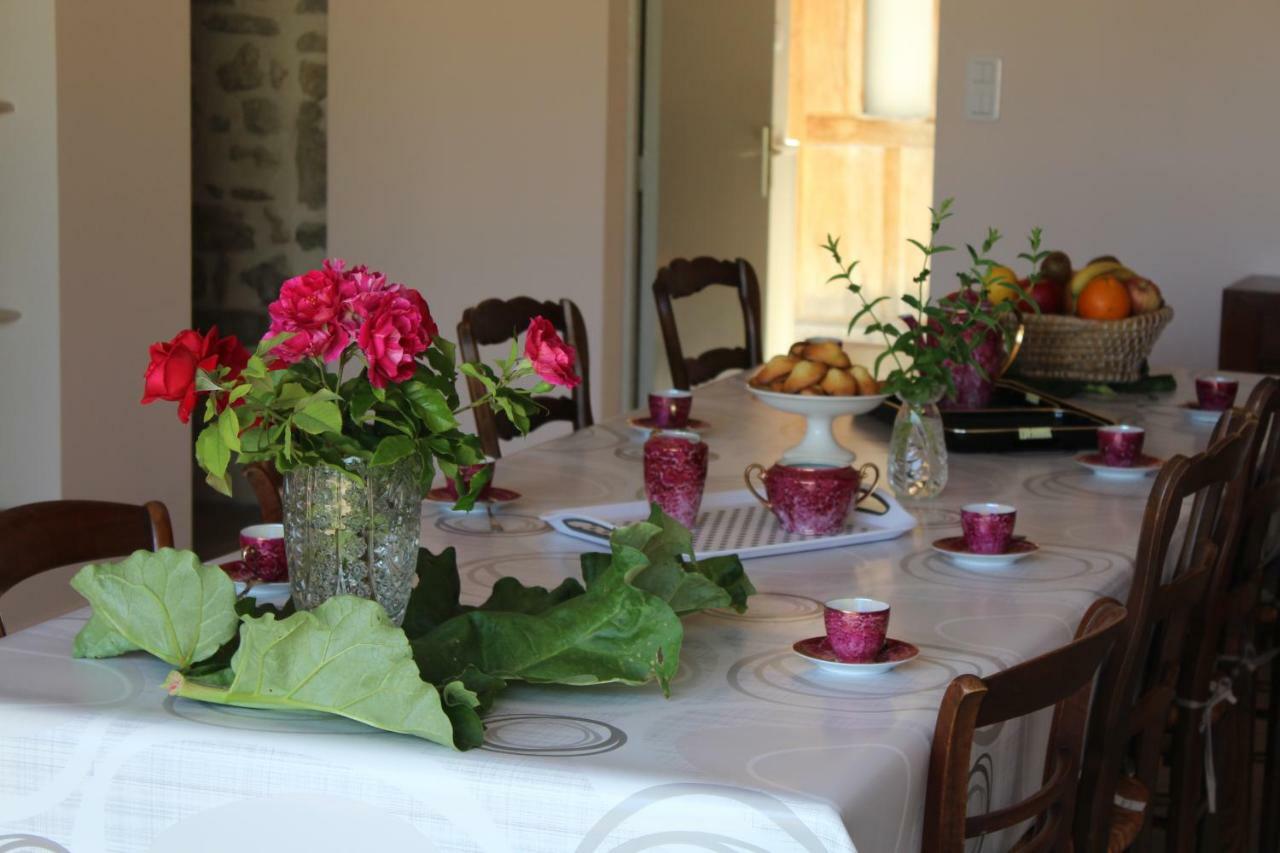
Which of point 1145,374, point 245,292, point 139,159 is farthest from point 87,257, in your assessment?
point 1145,374

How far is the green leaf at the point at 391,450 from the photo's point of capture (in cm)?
136

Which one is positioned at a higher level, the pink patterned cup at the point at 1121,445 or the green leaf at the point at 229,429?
the green leaf at the point at 229,429

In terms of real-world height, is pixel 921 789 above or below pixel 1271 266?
below

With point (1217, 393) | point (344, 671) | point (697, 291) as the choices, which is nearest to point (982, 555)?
point (344, 671)

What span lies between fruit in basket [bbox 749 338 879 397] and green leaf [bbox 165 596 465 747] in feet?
3.66

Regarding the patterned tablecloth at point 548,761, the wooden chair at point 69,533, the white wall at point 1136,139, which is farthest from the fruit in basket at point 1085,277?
the wooden chair at point 69,533

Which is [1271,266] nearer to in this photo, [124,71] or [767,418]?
[767,418]

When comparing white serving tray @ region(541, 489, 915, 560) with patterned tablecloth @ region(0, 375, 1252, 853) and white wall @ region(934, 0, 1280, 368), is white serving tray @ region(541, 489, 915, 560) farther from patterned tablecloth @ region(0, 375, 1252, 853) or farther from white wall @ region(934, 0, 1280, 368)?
white wall @ region(934, 0, 1280, 368)

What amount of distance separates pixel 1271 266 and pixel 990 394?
1.91 metres

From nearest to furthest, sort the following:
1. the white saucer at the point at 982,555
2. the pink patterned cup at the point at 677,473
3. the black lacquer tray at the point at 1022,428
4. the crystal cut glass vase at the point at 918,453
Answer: the white saucer at the point at 982,555 < the pink patterned cup at the point at 677,473 < the crystal cut glass vase at the point at 918,453 < the black lacquer tray at the point at 1022,428

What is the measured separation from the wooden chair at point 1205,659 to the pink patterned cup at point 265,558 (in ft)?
3.35

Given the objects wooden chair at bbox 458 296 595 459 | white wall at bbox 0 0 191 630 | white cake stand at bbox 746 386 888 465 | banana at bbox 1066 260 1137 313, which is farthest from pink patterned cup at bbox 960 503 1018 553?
white wall at bbox 0 0 191 630

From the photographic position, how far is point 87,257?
3.58m

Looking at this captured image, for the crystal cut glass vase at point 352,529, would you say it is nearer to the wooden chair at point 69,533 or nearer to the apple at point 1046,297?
the wooden chair at point 69,533
